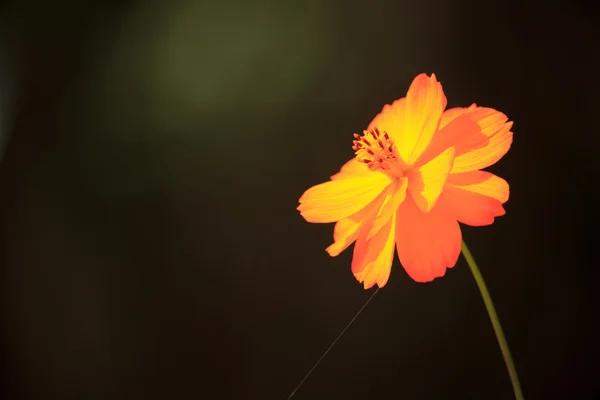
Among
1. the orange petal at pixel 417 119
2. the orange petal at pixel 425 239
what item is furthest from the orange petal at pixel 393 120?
the orange petal at pixel 425 239

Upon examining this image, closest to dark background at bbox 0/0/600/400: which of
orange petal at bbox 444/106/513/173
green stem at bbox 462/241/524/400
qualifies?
green stem at bbox 462/241/524/400

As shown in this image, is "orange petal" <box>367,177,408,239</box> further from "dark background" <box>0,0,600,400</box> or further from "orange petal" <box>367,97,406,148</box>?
"dark background" <box>0,0,600,400</box>

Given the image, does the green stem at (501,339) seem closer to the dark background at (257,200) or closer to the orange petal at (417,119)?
the dark background at (257,200)

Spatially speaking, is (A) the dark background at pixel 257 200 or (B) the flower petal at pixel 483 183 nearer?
(B) the flower petal at pixel 483 183

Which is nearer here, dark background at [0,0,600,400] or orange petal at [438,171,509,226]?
orange petal at [438,171,509,226]

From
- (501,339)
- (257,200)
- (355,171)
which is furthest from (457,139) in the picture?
(257,200)

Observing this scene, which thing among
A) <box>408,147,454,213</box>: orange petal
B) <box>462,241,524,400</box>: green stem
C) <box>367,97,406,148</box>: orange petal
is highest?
<box>367,97,406,148</box>: orange petal
